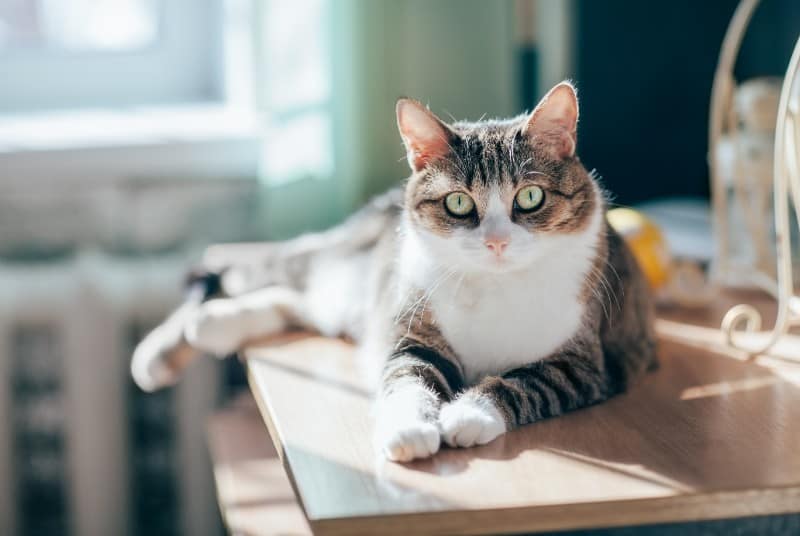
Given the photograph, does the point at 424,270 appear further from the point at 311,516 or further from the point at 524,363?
the point at 311,516

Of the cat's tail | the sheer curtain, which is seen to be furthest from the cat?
the sheer curtain

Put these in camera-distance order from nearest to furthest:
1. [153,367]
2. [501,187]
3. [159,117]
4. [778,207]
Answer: [501,187], [778,207], [153,367], [159,117]

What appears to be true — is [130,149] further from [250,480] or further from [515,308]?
[515,308]

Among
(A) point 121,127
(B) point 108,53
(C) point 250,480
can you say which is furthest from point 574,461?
(B) point 108,53

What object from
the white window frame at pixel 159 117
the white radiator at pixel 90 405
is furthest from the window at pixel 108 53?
the white radiator at pixel 90 405

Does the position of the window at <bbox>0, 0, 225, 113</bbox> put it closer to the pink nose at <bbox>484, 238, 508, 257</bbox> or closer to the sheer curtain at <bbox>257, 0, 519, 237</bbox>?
the sheer curtain at <bbox>257, 0, 519, 237</bbox>

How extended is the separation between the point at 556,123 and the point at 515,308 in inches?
8.0

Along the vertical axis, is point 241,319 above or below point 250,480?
above

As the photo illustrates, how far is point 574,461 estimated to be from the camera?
38.0 inches

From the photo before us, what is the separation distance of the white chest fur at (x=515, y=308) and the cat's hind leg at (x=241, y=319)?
360mm

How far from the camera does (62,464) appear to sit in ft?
5.80

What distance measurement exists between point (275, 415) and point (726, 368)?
0.56 metres

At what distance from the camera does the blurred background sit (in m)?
1.67

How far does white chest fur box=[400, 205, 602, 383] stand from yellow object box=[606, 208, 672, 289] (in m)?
0.35
